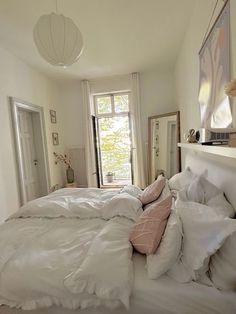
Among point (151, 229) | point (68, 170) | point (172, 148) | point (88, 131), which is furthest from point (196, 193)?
point (68, 170)

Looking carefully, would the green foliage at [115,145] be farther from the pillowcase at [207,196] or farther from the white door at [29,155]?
the pillowcase at [207,196]

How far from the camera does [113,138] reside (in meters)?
4.77

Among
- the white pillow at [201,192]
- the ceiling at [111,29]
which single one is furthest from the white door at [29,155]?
the white pillow at [201,192]

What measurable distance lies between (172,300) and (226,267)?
1.00 ft

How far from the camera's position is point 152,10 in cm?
235

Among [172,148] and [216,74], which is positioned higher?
[216,74]

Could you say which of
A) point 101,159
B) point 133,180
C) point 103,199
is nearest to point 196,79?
point 103,199

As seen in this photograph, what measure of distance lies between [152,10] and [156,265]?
2.63 metres

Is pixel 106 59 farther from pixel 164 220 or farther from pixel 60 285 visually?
pixel 60 285

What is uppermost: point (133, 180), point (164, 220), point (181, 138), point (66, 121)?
point (66, 121)

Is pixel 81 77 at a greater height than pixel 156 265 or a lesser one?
greater

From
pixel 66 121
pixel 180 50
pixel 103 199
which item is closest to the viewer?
pixel 103 199

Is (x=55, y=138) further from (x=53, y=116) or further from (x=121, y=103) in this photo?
(x=121, y=103)

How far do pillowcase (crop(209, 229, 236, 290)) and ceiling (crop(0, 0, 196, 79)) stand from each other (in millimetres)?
2458
